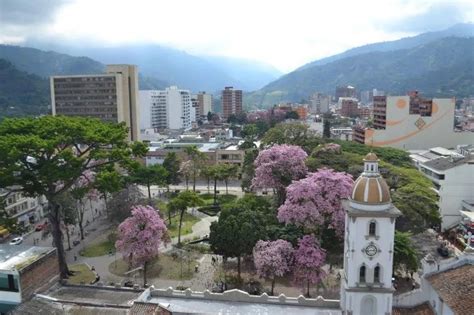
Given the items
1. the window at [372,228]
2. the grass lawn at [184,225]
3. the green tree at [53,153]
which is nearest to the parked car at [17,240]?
the green tree at [53,153]

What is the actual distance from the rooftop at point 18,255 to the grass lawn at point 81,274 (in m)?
8.97

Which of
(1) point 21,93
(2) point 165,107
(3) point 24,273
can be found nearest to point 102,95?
(2) point 165,107

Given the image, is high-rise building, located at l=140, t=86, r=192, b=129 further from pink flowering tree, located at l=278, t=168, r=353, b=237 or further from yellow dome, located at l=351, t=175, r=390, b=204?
yellow dome, located at l=351, t=175, r=390, b=204

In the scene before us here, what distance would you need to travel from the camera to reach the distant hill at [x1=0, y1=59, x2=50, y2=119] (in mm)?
143250

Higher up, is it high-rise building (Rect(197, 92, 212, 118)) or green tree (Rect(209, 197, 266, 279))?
high-rise building (Rect(197, 92, 212, 118))

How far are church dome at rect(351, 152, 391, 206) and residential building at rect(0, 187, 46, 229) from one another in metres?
37.5

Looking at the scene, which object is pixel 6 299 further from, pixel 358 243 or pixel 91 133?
pixel 358 243

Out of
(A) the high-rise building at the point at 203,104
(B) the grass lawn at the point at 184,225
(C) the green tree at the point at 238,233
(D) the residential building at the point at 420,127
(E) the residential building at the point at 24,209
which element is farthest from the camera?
(A) the high-rise building at the point at 203,104

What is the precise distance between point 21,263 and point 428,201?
31978 millimetres

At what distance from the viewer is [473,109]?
18588 cm

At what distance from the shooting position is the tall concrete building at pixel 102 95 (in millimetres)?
90250

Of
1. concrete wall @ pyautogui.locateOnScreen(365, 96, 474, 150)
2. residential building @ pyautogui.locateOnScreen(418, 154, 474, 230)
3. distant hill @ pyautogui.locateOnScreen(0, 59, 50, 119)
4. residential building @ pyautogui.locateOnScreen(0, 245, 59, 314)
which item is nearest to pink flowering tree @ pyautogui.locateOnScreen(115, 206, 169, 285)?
residential building @ pyautogui.locateOnScreen(0, 245, 59, 314)

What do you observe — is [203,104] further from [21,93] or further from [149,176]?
[149,176]

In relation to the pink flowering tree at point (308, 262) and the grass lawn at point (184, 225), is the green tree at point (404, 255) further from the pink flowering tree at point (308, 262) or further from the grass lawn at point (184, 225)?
the grass lawn at point (184, 225)
